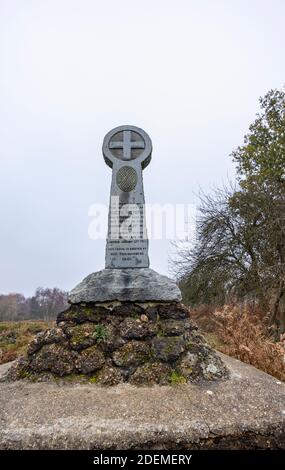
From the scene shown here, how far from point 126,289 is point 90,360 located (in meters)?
1.14

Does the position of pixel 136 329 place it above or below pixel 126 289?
below

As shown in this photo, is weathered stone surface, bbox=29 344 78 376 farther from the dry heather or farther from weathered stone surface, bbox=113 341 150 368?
the dry heather

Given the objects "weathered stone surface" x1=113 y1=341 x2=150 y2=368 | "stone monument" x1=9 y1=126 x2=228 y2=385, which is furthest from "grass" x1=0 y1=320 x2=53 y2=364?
"weathered stone surface" x1=113 y1=341 x2=150 y2=368

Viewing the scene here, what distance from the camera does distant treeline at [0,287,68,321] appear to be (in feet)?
107

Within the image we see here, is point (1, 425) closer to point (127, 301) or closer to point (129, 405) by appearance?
point (129, 405)

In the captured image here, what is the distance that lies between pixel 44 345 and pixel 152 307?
1.70 meters

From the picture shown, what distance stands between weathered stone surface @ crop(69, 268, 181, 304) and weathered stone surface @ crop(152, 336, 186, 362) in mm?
610

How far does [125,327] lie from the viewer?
4.25 metres

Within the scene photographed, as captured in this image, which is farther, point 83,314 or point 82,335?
point 83,314

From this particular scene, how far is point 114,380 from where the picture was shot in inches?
147

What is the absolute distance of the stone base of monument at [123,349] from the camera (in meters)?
3.85

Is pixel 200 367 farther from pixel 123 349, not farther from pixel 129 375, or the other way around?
pixel 123 349

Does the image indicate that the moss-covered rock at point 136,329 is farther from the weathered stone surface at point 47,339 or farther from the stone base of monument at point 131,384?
the weathered stone surface at point 47,339

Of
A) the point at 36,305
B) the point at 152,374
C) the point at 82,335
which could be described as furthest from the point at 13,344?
the point at 36,305
